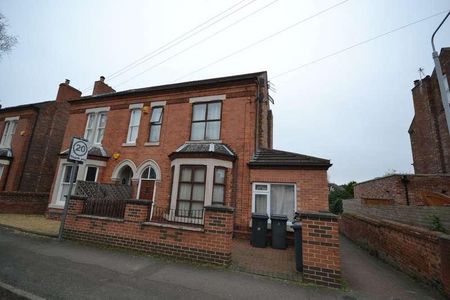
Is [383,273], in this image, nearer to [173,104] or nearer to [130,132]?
[173,104]

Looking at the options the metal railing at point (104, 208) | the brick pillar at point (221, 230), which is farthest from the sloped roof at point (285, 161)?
the metal railing at point (104, 208)

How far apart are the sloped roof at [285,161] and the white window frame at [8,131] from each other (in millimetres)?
19151

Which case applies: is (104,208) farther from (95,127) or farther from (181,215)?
(95,127)

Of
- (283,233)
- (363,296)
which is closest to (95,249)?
(283,233)

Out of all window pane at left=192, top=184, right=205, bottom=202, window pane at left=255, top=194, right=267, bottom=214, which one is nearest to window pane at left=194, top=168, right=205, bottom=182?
window pane at left=192, top=184, right=205, bottom=202

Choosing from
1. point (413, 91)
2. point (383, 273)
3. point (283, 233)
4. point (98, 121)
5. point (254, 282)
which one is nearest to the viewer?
point (254, 282)

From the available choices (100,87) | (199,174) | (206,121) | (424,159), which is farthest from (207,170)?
(424,159)

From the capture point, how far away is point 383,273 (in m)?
5.95

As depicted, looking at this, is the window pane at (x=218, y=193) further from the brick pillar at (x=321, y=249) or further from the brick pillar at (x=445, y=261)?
the brick pillar at (x=445, y=261)

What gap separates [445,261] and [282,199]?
5.65m

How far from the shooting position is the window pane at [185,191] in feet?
33.1

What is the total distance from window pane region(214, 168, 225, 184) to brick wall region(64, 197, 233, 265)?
394cm

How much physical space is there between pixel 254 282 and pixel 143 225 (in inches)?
140

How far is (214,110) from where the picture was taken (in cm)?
1174
